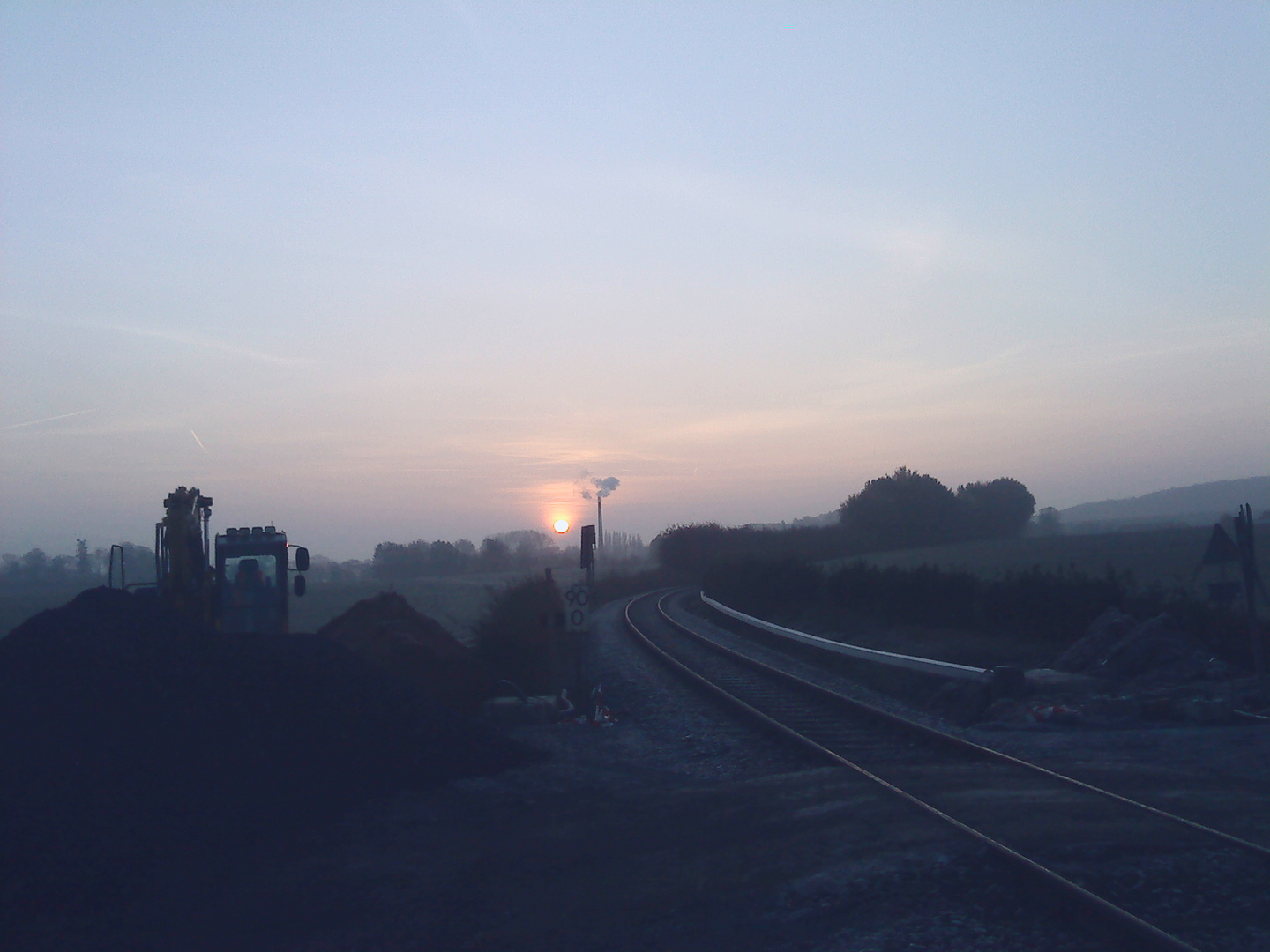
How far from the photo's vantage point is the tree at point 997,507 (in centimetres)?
10744

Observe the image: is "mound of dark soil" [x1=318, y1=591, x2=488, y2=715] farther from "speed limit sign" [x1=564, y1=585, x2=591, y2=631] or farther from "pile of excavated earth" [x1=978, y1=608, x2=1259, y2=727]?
"pile of excavated earth" [x1=978, y1=608, x2=1259, y2=727]

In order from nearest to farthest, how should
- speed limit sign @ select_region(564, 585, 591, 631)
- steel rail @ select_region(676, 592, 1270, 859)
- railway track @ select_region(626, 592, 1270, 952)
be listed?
1. railway track @ select_region(626, 592, 1270, 952)
2. steel rail @ select_region(676, 592, 1270, 859)
3. speed limit sign @ select_region(564, 585, 591, 631)

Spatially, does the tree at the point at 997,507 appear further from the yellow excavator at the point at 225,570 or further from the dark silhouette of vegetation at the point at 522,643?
the yellow excavator at the point at 225,570

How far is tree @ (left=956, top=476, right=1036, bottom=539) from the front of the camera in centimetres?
10744

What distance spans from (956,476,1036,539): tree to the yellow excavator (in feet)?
321

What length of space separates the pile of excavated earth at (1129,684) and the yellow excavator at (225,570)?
12316 mm

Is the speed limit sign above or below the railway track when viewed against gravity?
above

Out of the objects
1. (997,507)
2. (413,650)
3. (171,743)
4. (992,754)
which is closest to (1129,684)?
(992,754)

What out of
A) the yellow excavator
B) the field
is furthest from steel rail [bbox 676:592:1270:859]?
the field

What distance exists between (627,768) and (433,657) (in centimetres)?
695

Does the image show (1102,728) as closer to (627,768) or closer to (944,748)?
(944,748)

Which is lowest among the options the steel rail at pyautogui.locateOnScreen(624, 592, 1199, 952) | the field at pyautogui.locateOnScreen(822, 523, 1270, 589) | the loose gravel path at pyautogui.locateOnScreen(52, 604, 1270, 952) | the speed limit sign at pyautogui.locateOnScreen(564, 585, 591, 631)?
the loose gravel path at pyautogui.locateOnScreen(52, 604, 1270, 952)

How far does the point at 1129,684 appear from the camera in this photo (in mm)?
15477

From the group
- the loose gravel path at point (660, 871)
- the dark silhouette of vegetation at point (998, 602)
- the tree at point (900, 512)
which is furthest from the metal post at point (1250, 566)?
the tree at point (900, 512)
